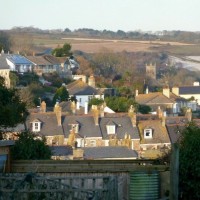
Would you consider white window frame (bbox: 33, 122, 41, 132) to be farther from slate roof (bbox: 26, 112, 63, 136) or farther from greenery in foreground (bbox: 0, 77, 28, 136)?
greenery in foreground (bbox: 0, 77, 28, 136)

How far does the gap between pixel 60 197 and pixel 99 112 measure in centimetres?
3269

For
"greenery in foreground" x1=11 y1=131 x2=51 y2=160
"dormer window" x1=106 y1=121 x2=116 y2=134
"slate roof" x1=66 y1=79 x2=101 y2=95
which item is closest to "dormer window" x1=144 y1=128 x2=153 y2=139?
"dormer window" x1=106 y1=121 x2=116 y2=134

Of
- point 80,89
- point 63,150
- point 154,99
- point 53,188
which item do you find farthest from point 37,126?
point 53,188

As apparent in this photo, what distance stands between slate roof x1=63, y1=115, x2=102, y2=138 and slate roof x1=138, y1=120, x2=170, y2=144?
1851 mm

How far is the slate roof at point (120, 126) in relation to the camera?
4312cm

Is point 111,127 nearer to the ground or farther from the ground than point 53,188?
nearer to the ground

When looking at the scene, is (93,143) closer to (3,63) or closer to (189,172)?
(3,63)

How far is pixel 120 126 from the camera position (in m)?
43.8

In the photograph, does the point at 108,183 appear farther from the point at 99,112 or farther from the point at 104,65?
the point at 104,65

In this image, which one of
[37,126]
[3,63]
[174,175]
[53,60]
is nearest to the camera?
[174,175]

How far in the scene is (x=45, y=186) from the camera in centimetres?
1198

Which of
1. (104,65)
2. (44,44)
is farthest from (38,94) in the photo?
(44,44)

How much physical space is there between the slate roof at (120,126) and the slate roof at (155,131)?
367 millimetres

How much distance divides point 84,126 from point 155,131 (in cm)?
314
